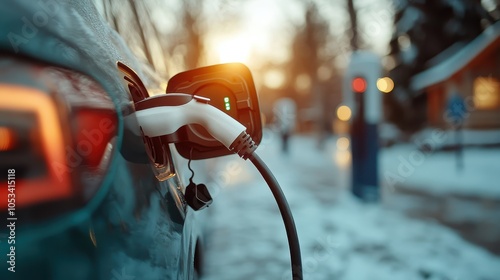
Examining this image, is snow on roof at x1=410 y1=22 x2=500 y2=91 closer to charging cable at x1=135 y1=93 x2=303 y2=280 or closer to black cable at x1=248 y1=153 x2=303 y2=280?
black cable at x1=248 y1=153 x2=303 y2=280

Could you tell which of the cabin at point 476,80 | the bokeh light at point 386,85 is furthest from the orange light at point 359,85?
the bokeh light at point 386,85

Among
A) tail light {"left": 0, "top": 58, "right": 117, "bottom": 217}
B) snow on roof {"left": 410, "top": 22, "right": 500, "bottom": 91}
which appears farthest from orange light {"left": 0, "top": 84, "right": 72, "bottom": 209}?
snow on roof {"left": 410, "top": 22, "right": 500, "bottom": 91}

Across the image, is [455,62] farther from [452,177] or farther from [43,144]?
[43,144]

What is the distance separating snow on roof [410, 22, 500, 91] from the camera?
618 inches

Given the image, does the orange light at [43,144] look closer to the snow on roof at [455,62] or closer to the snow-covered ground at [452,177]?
the snow-covered ground at [452,177]

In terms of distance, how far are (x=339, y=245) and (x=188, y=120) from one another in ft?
11.3

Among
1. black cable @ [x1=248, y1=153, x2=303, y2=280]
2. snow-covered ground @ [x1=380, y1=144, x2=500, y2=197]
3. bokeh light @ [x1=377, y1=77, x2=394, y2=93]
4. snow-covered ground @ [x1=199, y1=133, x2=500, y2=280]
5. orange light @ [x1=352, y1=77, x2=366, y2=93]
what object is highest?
bokeh light @ [x1=377, y1=77, x2=394, y2=93]

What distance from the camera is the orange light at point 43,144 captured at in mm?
665

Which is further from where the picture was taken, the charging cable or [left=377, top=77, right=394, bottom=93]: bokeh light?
[left=377, top=77, right=394, bottom=93]: bokeh light

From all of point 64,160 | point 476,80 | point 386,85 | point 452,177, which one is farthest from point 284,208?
point 386,85

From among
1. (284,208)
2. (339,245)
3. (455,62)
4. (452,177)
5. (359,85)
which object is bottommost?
(452,177)

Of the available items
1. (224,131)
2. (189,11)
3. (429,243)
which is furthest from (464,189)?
(189,11)

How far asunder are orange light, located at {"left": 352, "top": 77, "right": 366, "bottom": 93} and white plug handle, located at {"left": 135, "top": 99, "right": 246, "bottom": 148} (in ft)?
16.6

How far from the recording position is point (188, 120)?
1062 millimetres
